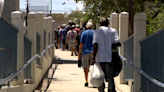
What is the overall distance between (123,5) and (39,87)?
1567 cm

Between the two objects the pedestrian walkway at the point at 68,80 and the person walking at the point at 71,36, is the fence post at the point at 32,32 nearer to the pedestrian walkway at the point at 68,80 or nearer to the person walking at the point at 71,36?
the pedestrian walkway at the point at 68,80

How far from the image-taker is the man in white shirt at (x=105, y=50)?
28.7 ft

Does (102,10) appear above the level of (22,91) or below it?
above

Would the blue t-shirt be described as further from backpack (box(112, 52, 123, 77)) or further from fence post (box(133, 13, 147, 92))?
backpack (box(112, 52, 123, 77))

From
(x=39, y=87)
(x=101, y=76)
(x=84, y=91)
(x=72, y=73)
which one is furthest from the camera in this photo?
(x=72, y=73)

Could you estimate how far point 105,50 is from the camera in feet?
28.8

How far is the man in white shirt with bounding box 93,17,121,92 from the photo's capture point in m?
8.74

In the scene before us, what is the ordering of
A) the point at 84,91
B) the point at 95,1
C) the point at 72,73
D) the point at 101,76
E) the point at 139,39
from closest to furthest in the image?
1. the point at 101,76
2. the point at 139,39
3. the point at 84,91
4. the point at 72,73
5. the point at 95,1

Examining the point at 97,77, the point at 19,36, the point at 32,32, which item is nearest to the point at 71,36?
the point at 32,32

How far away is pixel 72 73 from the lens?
16.3 m

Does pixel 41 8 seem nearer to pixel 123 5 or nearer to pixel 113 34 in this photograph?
pixel 123 5

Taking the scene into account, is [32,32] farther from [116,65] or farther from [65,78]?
[116,65]

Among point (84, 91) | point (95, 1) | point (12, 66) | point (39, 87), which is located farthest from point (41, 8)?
point (12, 66)

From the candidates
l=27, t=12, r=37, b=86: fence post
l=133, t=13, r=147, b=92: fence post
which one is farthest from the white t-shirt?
l=27, t=12, r=37, b=86: fence post
